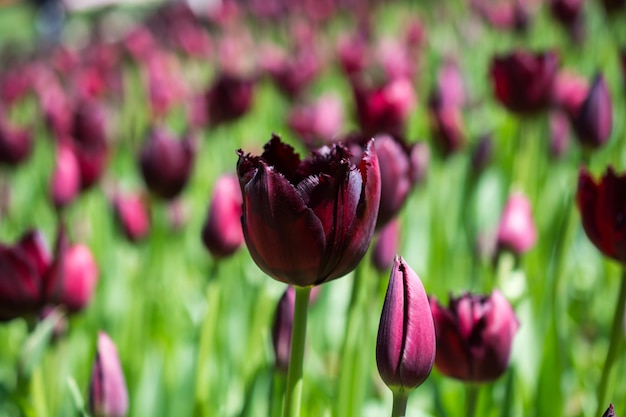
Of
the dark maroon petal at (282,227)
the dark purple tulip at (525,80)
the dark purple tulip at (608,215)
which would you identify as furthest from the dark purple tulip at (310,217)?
the dark purple tulip at (525,80)

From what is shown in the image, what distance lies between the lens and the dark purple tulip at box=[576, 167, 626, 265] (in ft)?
2.91

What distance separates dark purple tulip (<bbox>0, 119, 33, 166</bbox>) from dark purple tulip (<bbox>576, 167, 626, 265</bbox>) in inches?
69.6

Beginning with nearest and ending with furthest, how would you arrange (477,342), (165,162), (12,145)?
(477,342) < (165,162) < (12,145)

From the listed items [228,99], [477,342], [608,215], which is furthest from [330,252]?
[228,99]

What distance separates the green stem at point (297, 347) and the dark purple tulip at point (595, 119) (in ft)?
3.17

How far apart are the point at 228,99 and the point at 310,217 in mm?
1665

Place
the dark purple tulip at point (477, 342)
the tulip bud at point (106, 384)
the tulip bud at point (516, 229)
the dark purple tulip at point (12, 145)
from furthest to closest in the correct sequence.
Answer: the dark purple tulip at point (12, 145) < the tulip bud at point (516, 229) < the tulip bud at point (106, 384) < the dark purple tulip at point (477, 342)

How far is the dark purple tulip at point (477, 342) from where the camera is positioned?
859 millimetres

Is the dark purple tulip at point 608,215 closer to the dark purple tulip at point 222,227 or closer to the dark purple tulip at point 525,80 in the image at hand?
the dark purple tulip at point 222,227

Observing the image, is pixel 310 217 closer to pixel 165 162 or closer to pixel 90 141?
pixel 165 162

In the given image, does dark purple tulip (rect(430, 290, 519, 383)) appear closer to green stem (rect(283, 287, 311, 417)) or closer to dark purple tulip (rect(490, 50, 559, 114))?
green stem (rect(283, 287, 311, 417))

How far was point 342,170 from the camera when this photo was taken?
0.66 meters

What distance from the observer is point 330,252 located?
67 centimetres

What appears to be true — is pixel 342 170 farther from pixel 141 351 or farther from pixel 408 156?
pixel 141 351
